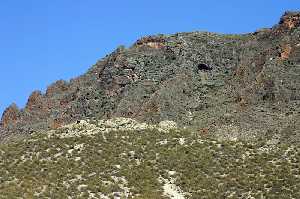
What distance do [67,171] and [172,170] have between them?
8333mm

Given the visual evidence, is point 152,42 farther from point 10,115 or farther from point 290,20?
point 10,115

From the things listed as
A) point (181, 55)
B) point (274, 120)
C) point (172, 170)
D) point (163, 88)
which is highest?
point (181, 55)

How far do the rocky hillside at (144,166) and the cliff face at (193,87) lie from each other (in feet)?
22.2

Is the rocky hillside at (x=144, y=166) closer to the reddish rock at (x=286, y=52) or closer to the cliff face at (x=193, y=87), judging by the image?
the cliff face at (x=193, y=87)

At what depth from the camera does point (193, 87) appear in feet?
266

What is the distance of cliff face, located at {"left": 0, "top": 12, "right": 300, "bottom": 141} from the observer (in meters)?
70.4

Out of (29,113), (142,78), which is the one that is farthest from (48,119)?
(142,78)

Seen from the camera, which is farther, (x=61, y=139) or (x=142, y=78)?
(x=142, y=78)

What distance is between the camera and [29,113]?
9281 centimetres

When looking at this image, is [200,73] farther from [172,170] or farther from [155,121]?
[172,170]

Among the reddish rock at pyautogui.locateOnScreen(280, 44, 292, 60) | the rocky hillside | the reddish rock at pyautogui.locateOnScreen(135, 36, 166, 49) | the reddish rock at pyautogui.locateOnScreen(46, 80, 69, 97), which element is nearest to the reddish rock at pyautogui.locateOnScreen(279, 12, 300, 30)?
the reddish rock at pyautogui.locateOnScreen(280, 44, 292, 60)

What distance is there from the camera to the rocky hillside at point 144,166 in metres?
51.2

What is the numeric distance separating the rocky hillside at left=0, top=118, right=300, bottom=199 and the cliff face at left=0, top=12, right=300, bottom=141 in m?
6.76

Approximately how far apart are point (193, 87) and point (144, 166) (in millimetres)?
26798
